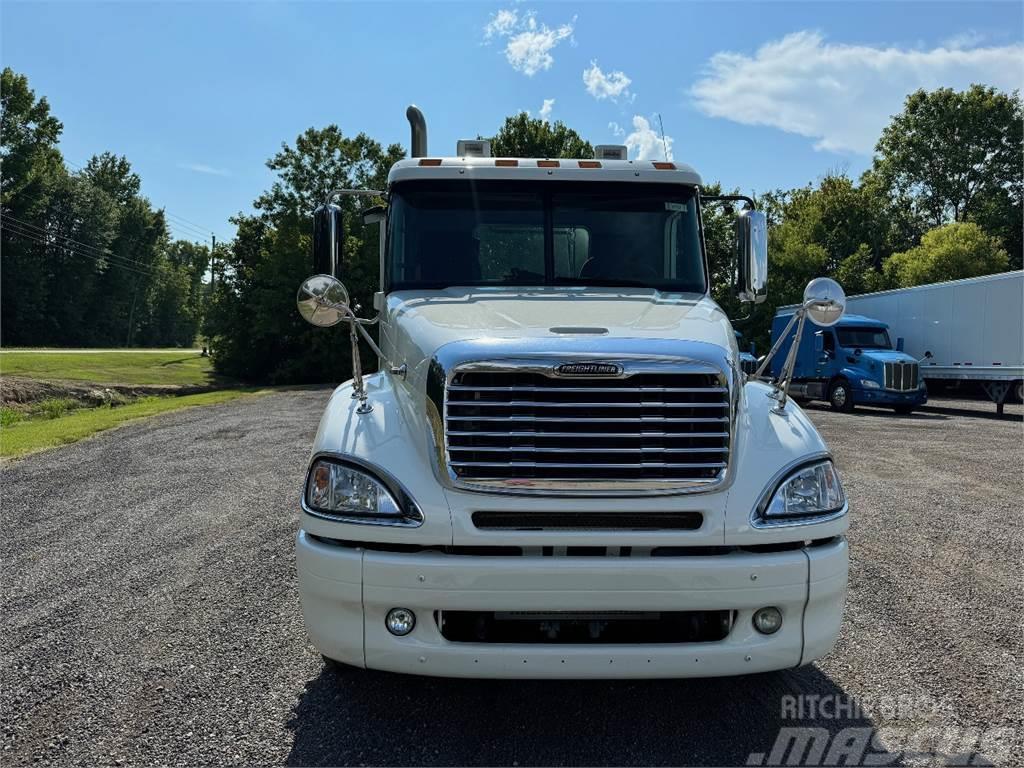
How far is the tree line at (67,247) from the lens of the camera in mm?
56250

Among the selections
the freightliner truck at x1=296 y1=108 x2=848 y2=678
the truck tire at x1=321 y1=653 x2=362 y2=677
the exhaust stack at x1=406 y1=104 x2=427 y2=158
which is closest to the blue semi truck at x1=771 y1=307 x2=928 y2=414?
the exhaust stack at x1=406 y1=104 x2=427 y2=158

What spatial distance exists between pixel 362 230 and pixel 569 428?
30925mm

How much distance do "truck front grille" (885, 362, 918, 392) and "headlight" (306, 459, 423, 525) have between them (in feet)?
64.5

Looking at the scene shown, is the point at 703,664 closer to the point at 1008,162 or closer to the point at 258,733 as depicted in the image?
the point at 258,733

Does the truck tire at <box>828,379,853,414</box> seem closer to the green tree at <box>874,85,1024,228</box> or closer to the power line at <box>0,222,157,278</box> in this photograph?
the green tree at <box>874,85,1024,228</box>

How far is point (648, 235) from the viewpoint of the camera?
4.78 m

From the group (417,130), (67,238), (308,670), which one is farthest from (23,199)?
(308,670)

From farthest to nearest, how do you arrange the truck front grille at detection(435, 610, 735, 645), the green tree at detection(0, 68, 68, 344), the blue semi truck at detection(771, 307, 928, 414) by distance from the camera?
the green tree at detection(0, 68, 68, 344) < the blue semi truck at detection(771, 307, 928, 414) < the truck front grille at detection(435, 610, 735, 645)

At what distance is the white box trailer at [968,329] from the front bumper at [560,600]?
19.8m

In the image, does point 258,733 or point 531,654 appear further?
point 258,733

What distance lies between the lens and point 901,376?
1992 centimetres

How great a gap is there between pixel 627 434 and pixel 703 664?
908 mm

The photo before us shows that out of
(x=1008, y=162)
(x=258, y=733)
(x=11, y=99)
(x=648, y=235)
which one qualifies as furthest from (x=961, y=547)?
(x=11, y=99)

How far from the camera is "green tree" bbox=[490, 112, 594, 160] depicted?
125 ft
